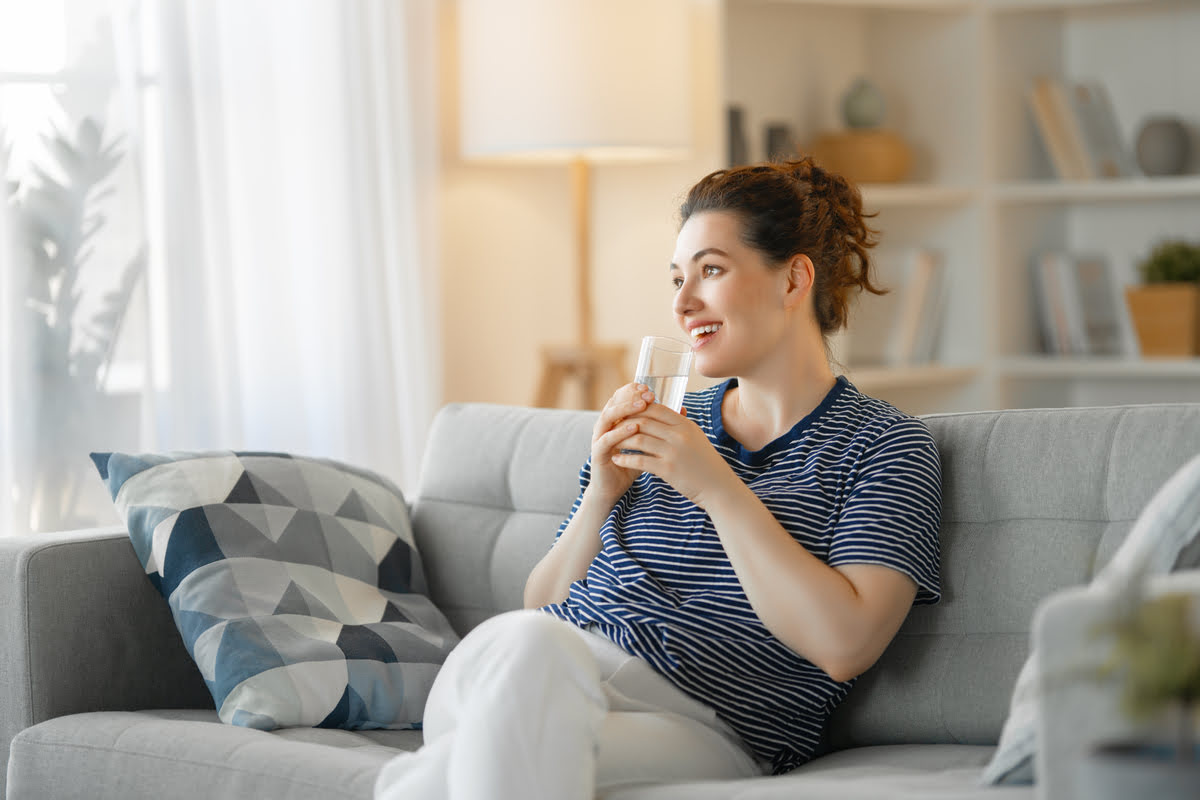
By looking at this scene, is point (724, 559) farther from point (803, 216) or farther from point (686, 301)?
point (803, 216)

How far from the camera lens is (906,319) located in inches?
152

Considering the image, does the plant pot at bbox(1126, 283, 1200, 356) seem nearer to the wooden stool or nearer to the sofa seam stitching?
the wooden stool

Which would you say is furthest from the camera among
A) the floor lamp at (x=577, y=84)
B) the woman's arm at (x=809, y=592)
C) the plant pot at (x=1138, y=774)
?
the floor lamp at (x=577, y=84)

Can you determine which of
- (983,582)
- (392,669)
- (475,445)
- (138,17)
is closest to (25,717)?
(392,669)

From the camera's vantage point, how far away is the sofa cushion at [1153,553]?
1384 millimetres

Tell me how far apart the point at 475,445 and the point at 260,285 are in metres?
0.93

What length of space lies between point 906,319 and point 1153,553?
250cm

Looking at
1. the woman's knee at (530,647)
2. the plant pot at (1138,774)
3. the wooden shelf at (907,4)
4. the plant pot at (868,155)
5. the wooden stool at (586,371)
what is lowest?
the woman's knee at (530,647)

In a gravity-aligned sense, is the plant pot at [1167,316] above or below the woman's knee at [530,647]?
above

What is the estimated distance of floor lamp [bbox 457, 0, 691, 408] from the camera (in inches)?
124

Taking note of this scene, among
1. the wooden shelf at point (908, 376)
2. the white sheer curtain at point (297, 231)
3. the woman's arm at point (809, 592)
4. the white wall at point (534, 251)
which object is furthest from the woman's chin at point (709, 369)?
→ the wooden shelf at point (908, 376)

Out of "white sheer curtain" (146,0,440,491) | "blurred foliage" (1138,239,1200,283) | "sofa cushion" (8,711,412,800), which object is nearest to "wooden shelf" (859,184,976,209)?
"blurred foliage" (1138,239,1200,283)

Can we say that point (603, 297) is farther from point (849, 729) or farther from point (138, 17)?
point (849, 729)

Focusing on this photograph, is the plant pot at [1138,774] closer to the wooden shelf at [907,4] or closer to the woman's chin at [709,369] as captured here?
the woman's chin at [709,369]
